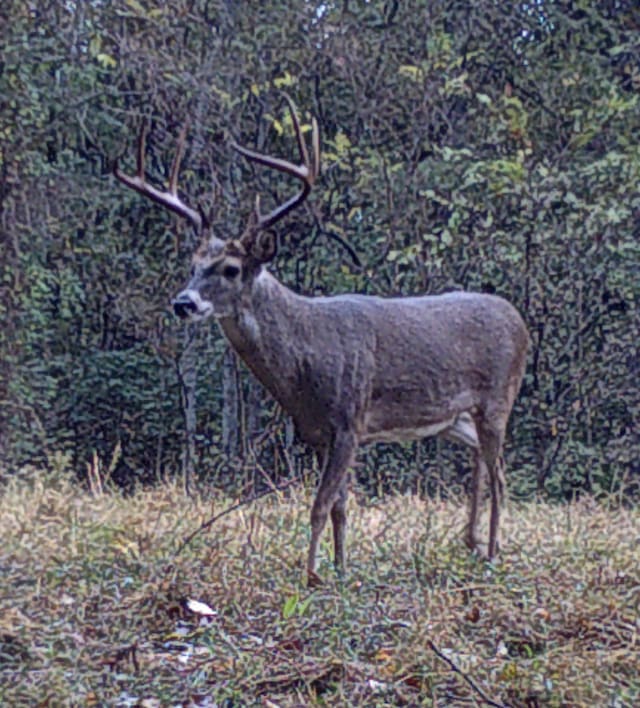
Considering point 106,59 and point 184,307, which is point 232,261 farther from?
point 106,59

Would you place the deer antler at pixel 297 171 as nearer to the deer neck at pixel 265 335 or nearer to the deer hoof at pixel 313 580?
the deer neck at pixel 265 335

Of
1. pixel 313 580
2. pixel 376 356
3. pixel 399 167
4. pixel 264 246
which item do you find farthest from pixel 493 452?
pixel 399 167

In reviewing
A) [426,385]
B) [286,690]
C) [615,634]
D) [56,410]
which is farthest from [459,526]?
[56,410]

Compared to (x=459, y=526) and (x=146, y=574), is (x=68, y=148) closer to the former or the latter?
(x=459, y=526)

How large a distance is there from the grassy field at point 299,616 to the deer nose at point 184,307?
3.62 ft

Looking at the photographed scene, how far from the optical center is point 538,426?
11938 mm

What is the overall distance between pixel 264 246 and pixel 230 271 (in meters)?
0.20

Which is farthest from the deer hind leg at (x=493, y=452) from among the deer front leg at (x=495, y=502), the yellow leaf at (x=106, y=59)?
the yellow leaf at (x=106, y=59)

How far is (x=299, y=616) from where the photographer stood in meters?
5.51

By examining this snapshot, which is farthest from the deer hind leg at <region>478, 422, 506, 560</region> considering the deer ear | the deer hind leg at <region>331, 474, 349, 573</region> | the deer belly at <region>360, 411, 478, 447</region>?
A: the deer ear

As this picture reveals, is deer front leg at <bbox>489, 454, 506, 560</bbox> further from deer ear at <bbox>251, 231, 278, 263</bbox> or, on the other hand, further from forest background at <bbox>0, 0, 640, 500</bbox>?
forest background at <bbox>0, 0, 640, 500</bbox>

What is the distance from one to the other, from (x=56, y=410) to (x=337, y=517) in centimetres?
819

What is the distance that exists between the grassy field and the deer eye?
1.26 metres

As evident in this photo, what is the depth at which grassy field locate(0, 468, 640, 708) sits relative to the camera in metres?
4.84
